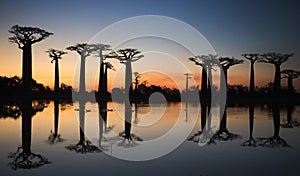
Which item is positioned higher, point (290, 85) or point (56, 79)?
point (56, 79)

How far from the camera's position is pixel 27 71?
29891 mm

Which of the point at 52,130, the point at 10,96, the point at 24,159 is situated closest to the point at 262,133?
the point at 52,130

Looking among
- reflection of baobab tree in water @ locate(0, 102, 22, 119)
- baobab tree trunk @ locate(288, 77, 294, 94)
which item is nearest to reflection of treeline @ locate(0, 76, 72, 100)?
reflection of baobab tree in water @ locate(0, 102, 22, 119)

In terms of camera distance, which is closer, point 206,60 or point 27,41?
point 27,41

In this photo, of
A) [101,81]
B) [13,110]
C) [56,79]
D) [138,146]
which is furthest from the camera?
[101,81]

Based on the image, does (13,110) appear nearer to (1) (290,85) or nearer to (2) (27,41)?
(2) (27,41)

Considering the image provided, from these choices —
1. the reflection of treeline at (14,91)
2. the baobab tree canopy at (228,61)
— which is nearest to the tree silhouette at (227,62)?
the baobab tree canopy at (228,61)

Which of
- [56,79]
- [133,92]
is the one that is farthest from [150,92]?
[56,79]

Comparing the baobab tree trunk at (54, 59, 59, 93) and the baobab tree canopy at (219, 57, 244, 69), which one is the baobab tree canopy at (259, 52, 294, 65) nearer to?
the baobab tree canopy at (219, 57, 244, 69)

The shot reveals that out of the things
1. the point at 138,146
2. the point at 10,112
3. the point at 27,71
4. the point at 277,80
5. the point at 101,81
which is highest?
the point at 27,71

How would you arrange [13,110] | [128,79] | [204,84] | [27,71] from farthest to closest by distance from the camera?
1. [204,84]
2. [128,79]
3. [27,71]
4. [13,110]

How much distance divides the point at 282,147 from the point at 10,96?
86.2 feet

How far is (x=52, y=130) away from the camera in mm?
10531

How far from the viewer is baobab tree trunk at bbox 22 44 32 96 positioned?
95.9 ft
